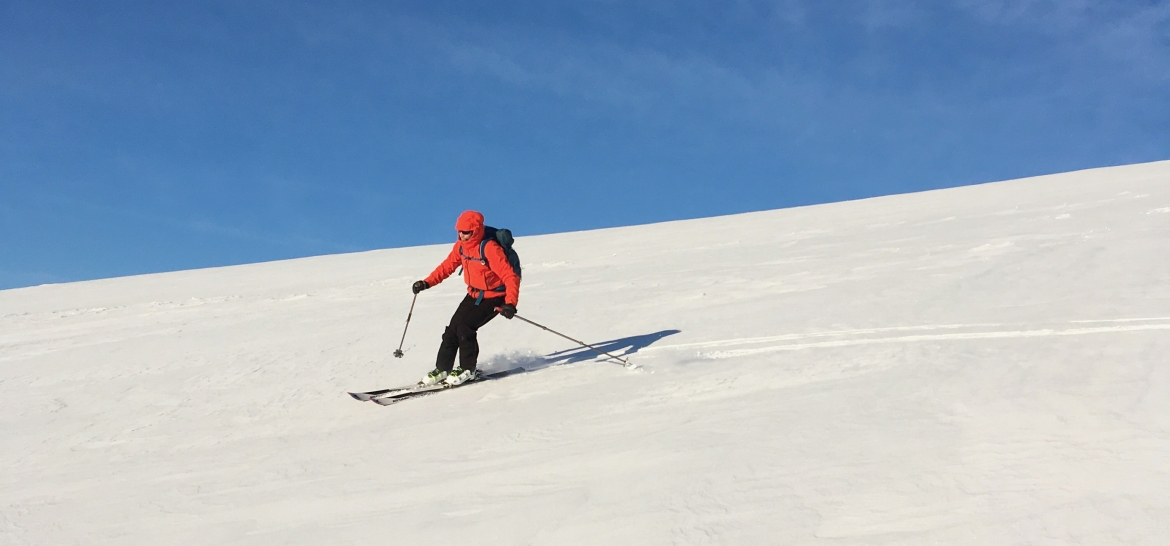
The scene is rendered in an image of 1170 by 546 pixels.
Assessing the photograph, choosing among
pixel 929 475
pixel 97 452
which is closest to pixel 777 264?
pixel 929 475

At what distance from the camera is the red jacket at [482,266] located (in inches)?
266

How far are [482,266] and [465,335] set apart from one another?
0.64 m

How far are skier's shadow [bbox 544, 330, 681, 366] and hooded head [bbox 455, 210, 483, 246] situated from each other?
1477mm

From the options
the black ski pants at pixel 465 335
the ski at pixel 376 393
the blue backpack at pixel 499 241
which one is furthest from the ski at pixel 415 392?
the blue backpack at pixel 499 241

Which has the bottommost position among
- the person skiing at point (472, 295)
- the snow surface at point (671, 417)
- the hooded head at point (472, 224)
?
the snow surface at point (671, 417)

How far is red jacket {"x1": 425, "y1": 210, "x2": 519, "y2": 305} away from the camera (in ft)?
22.2

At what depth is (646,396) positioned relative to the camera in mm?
5633

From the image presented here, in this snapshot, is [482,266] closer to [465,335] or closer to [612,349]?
[465,335]

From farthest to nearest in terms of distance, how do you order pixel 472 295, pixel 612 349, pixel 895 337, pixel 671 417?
pixel 612 349, pixel 472 295, pixel 895 337, pixel 671 417

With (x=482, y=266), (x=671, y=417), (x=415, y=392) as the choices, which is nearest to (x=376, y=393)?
(x=415, y=392)

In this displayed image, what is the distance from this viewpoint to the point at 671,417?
5.00 metres

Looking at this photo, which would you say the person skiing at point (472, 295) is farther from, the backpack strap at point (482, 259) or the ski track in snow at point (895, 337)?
the ski track in snow at point (895, 337)

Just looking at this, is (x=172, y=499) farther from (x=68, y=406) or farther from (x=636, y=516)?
(x=68, y=406)

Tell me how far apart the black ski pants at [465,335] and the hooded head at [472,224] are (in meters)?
0.56
